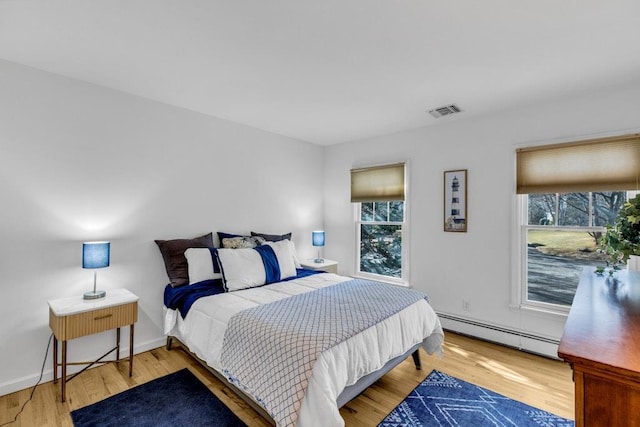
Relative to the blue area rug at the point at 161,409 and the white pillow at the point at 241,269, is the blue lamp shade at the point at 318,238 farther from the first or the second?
the blue area rug at the point at 161,409

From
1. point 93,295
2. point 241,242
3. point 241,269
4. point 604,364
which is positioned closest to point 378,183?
point 241,242

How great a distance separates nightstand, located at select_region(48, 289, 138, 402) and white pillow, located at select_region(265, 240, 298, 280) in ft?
4.49

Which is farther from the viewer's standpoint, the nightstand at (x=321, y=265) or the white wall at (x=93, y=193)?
the nightstand at (x=321, y=265)

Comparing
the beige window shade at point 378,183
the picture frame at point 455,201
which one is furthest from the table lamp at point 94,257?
the picture frame at point 455,201

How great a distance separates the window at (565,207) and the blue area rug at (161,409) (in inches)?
117

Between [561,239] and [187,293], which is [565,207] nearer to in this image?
[561,239]

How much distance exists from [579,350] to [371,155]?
12.4 ft

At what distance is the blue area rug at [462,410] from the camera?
203 cm

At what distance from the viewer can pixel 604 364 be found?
75 cm

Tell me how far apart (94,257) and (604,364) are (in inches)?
119

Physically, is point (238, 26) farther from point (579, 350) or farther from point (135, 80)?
point (579, 350)

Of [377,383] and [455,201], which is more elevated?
[455,201]

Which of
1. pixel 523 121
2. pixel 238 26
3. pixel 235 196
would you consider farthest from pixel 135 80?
pixel 523 121

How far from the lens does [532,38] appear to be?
196cm
